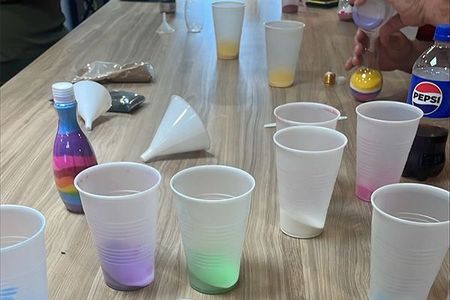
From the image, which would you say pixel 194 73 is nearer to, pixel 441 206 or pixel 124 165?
pixel 124 165

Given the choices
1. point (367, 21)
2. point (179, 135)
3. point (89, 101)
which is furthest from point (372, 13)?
point (89, 101)

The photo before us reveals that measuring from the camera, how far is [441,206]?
730 millimetres

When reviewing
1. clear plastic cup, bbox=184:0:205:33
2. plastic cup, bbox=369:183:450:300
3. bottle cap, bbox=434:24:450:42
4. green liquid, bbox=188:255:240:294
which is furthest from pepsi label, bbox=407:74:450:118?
clear plastic cup, bbox=184:0:205:33

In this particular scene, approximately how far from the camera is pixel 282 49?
155 centimetres

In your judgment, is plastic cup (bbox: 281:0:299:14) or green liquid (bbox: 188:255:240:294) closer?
green liquid (bbox: 188:255:240:294)

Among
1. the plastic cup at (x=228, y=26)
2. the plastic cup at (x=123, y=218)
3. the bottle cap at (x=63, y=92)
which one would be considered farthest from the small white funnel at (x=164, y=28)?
the plastic cup at (x=123, y=218)

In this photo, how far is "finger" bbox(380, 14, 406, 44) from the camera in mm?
1439

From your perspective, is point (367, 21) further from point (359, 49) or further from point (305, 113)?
point (305, 113)

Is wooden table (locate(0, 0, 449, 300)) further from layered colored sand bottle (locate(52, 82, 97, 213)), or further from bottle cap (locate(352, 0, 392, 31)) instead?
bottle cap (locate(352, 0, 392, 31))

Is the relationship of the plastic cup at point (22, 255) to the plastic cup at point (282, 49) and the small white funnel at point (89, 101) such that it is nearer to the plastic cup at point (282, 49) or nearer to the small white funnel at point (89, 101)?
the small white funnel at point (89, 101)

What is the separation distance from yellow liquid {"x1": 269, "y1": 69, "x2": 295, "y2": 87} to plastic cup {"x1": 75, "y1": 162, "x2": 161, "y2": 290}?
2.77 ft

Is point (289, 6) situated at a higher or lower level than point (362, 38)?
lower

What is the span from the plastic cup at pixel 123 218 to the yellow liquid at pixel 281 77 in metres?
0.84

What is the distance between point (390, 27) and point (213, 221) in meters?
0.98
